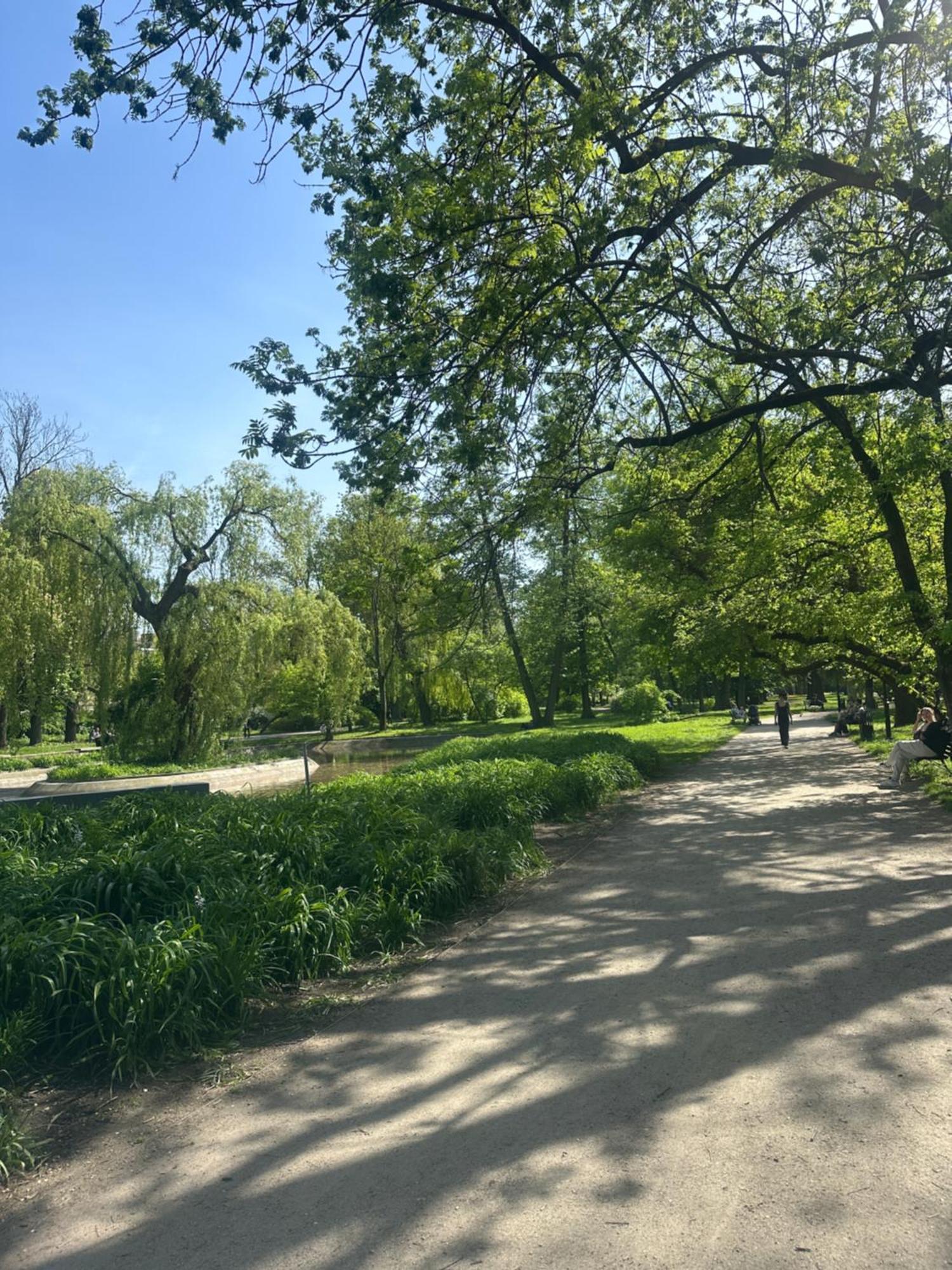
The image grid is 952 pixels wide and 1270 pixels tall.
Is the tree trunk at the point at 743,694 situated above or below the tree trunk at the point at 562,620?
below

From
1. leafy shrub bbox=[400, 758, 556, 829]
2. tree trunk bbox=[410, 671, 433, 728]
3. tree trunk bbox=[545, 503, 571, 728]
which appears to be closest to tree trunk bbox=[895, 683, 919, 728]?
tree trunk bbox=[545, 503, 571, 728]

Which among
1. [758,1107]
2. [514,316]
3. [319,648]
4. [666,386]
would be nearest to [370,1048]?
[758,1107]

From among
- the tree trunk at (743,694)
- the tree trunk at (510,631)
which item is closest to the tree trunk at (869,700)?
the tree trunk at (743,694)

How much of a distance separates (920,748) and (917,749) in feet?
0.15

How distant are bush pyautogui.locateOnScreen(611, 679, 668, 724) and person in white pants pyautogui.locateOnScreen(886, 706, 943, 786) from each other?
104ft

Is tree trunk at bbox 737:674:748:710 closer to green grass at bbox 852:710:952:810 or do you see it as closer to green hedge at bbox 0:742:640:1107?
green grass at bbox 852:710:952:810

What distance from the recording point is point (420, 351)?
8.74 metres

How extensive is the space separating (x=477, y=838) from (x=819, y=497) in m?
9.15

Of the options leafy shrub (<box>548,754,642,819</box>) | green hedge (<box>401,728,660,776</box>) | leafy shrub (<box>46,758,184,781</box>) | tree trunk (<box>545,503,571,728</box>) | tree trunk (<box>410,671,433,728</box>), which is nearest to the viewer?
leafy shrub (<box>548,754,642,819</box>)

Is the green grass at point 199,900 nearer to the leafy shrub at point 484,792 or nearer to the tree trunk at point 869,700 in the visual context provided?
the leafy shrub at point 484,792

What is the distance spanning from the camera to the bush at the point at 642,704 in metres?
47.8

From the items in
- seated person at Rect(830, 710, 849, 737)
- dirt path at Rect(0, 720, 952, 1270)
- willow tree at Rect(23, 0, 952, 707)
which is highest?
willow tree at Rect(23, 0, 952, 707)

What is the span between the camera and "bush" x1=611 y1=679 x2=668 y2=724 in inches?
1882

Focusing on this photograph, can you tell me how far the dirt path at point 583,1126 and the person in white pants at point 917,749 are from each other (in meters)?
8.24
